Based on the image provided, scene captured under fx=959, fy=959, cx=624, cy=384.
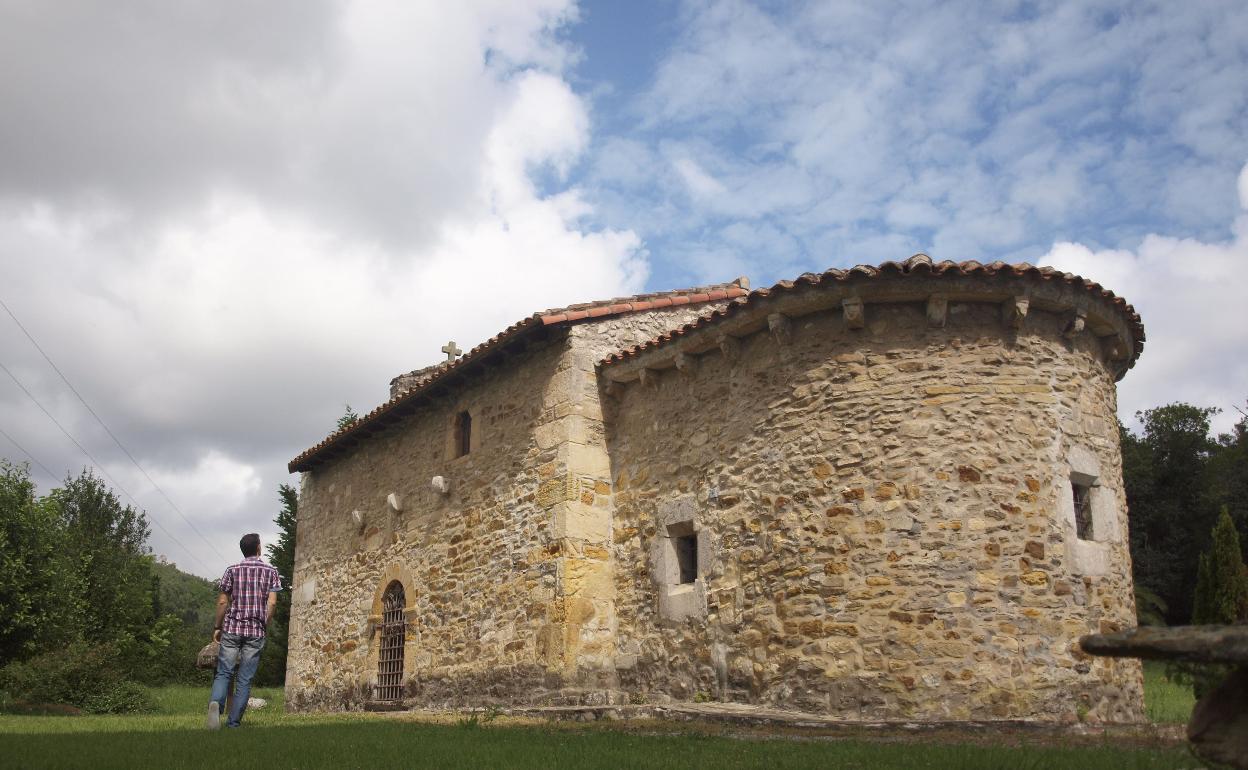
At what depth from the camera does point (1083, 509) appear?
975cm

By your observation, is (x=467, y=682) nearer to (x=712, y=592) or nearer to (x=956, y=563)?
(x=712, y=592)

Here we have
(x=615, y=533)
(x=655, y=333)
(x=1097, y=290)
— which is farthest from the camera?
(x=655, y=333)

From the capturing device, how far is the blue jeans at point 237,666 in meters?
8.40

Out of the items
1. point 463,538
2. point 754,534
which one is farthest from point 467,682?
point 754,534

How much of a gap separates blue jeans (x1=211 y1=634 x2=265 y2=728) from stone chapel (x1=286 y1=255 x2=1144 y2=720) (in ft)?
11.6

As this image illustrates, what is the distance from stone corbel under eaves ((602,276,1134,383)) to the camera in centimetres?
933

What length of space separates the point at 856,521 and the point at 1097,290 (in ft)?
11.3

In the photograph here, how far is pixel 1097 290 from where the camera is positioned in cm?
968

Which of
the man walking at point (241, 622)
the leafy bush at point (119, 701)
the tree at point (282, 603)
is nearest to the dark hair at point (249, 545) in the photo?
the man walking at point (241, 622)

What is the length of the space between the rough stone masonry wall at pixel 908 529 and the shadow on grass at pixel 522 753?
2430 millimetres

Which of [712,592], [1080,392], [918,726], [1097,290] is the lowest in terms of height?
[918,726]

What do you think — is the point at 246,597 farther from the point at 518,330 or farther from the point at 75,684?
the point at 75,684

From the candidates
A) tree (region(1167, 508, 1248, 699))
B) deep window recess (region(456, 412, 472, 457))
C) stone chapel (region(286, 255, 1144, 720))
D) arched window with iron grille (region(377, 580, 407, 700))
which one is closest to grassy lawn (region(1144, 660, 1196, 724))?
stone chapel (region(286, 255, 1144, 720))

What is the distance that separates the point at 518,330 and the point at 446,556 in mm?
3597
